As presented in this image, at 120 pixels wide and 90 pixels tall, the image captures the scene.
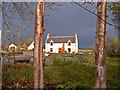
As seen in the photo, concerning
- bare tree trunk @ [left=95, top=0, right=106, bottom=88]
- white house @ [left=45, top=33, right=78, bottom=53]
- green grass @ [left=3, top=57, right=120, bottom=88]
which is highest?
white house @ [left=45, top=33, right=78, bottom=53]

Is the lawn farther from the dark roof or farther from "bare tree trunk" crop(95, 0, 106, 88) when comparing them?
the dark roof

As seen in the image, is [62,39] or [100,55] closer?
[100,55]

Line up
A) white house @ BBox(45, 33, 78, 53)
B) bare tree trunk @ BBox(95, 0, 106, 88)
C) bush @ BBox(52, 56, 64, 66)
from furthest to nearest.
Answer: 1. white house @ BBox(45, 33, 78, 53)
2. bush @ BBox(52, 56, 64, 66)
3. bare tree trunk @ BBox(95, 0, 106, 88)

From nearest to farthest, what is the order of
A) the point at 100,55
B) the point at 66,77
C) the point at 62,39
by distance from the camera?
the point at 100,55 → the point at 66,77 → the point at 62,39

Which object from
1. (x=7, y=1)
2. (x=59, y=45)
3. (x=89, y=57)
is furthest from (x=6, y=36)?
(x=59, y=45)

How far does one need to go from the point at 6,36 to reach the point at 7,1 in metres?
1.25

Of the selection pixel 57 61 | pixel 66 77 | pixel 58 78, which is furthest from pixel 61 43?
pixel 58 78

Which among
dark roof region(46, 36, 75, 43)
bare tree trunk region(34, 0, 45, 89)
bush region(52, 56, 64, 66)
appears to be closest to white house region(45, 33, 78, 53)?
dark roof region(46, 36, 75, 43)

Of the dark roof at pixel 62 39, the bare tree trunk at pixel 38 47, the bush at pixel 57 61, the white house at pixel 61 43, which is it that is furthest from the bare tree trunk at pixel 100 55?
the dark roof at pixel 62 39

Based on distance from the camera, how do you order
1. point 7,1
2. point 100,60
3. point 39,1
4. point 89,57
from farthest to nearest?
point 89,57, point 7,1, point 39,1, point 100,60

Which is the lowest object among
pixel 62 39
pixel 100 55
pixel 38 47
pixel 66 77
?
pixel 66 77

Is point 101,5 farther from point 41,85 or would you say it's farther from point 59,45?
point 59,45

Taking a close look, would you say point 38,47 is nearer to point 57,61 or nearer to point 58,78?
point 58,78

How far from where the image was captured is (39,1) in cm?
183
